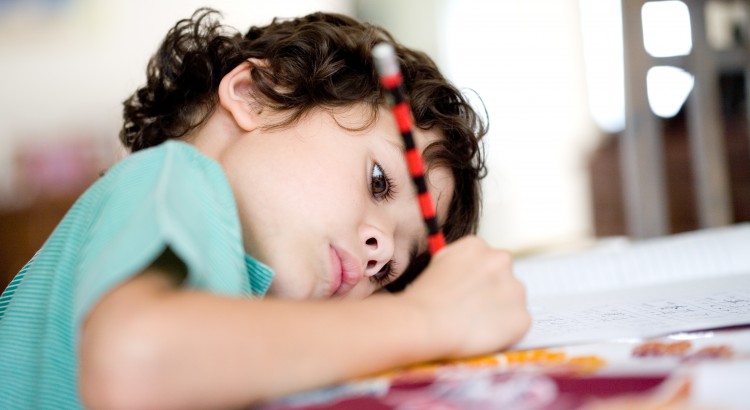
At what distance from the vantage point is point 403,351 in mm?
474

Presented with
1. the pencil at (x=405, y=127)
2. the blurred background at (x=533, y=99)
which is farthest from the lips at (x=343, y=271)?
the blurred background at (x=533, y=99)

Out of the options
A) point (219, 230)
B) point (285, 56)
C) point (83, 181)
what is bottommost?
point (83, 181)

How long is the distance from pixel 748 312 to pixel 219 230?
47cm

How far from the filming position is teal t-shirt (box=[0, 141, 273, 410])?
44cm

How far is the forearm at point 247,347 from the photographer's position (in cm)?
39

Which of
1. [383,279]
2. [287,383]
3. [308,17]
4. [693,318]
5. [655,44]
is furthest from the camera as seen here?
[655,44]

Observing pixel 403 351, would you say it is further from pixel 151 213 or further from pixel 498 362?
pixel 151 213

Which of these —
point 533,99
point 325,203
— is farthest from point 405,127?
point 533,99

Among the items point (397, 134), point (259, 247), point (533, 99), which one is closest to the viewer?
point (259, 247)

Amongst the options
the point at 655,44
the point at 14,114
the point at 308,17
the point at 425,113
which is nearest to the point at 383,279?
the point at 425,113

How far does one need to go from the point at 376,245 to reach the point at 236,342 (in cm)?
30

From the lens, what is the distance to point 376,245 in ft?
2.29

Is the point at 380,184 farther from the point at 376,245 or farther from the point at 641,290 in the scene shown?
the point at 641,290

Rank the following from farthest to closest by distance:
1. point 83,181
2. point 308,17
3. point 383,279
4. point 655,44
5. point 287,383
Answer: point 83,181 < point 655,44 < point 308,17 < point 383,279 < point 287,383
